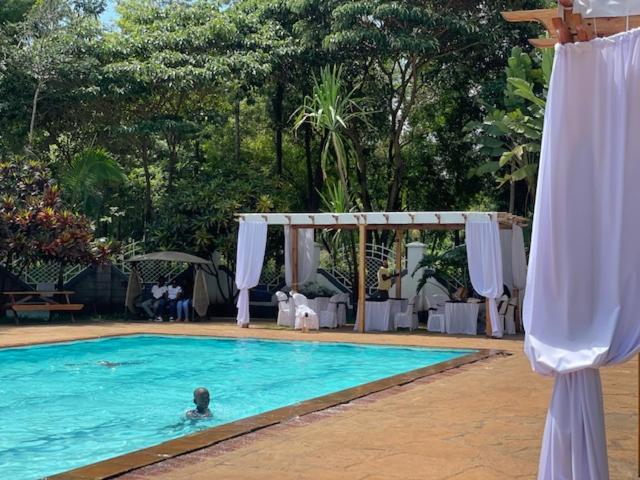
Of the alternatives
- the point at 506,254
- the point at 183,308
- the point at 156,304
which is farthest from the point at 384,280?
the point at 156,304

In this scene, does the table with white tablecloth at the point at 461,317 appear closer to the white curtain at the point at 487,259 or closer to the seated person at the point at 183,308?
the white curtain at the point at 487,259

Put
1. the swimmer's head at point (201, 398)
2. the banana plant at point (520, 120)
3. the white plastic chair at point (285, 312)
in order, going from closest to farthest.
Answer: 1. the swimmer's head at point (201, 398)
2. the white plastic chair at point (285, 312)
3. the banana plant at point (520, 120)

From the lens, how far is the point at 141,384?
10617mm

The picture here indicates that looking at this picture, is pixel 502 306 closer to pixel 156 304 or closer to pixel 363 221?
pixel 363 221

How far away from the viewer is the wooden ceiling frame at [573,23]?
3643 millimetres

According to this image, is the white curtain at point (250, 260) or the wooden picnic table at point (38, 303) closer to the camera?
the white curtain at point (250, 260)

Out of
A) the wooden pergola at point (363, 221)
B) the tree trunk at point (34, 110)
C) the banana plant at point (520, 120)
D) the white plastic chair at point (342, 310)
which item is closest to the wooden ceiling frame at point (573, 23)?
the wooden pergola at point (363, 221)

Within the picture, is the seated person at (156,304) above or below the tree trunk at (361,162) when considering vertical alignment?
below

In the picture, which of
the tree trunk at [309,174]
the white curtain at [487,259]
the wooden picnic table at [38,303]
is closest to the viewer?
the white curtain at [487,259]

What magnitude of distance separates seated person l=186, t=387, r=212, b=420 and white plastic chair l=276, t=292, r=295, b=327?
846 centimetres

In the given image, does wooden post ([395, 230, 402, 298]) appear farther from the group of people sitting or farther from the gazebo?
the group of people sitting

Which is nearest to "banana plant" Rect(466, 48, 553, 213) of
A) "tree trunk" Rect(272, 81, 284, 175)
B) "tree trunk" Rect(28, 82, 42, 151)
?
"tree trunk" Rect(272, 81, 284, 175)

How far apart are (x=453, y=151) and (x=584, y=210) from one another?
19994 millimetres

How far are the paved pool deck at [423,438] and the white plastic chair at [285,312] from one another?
7.51m
